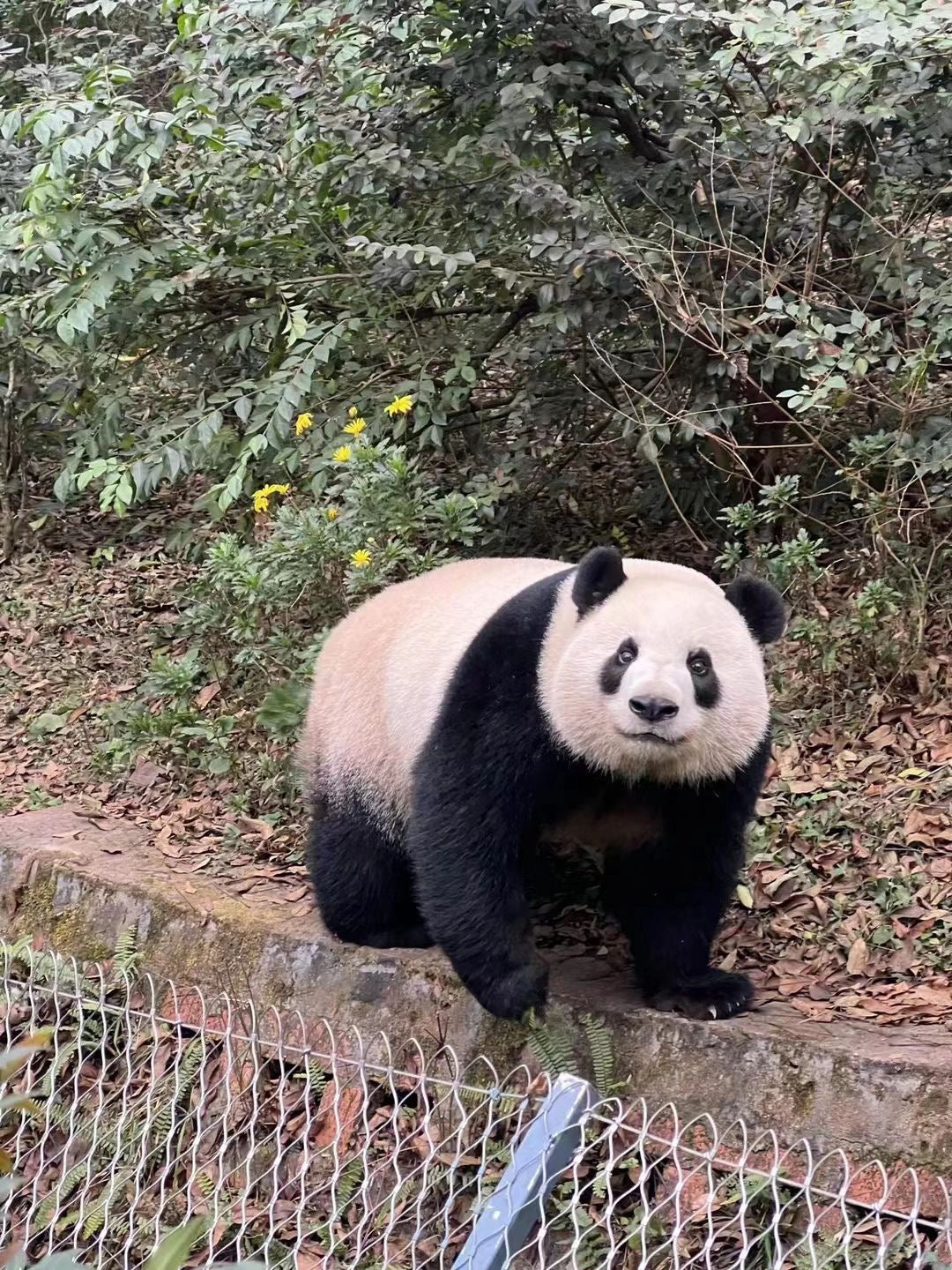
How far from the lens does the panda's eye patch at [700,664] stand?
3973 millimetres

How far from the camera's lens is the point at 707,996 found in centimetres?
445

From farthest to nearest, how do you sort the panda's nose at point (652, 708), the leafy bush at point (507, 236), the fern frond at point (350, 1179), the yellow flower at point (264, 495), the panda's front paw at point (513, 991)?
the yellow flower at point (264, 495), the leafy bush at point (507, 236), the fern frond at point (350, 1179), the panda's front paw at point (513, 991), the panda's nose at point (652, 708)

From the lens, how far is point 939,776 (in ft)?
18.4

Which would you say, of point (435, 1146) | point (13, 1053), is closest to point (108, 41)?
point (435, 1146)

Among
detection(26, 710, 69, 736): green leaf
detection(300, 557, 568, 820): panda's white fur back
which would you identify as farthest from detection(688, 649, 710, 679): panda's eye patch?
detection(26, 710, 69, 736): green leaf

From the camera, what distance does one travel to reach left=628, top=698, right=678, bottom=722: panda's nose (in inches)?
149

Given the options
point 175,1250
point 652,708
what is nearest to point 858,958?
point 652,708

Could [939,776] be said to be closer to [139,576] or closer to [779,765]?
[779,765]

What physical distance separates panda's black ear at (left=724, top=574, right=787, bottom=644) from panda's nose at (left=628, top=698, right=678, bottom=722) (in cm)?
59

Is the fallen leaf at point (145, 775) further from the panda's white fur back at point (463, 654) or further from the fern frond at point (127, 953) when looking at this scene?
the panda's white fur back at point (463, 654)

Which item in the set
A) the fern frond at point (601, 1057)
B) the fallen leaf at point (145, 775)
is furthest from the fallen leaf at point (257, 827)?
the fern frond at point (601, 1057)

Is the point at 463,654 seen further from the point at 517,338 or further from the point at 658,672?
the point at 517,338

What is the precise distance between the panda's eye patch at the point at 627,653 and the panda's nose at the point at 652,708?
0.18 meters

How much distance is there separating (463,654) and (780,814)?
1.93 meters
